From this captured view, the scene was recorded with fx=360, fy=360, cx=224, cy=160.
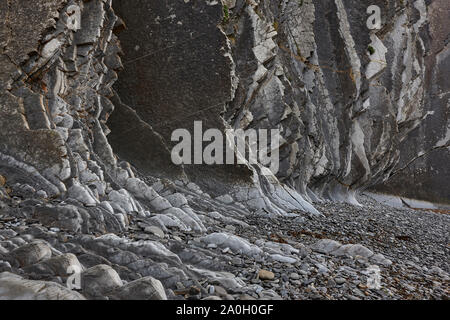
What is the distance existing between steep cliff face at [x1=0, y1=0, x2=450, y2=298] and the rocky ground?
0.18 ft

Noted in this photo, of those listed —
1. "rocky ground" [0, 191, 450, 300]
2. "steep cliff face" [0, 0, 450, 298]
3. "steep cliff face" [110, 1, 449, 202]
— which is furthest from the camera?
"steep cliff face" [110, 1, 449, 202]

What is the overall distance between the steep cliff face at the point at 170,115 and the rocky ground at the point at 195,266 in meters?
0.05

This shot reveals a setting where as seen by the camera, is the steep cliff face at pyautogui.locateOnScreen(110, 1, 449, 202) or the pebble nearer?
the pebble

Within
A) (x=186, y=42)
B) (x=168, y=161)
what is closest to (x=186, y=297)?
(x=168, y=161)

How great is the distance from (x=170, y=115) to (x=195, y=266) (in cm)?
733

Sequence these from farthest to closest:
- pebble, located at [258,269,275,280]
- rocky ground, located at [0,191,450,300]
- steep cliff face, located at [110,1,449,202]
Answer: steep cliff face, located at [110,1,449,202]
pebble, located at [258,269,275,280]
rocky ground, located at [0,191,450,300]

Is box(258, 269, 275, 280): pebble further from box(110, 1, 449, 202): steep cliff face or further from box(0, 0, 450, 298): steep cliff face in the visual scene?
box(110, 1, 449, 202): steep cliff face

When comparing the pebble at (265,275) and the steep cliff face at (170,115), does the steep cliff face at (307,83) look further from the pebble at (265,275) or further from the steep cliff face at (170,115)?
the pebble at (265,275)

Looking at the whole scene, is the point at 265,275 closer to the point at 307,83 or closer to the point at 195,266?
the point at 195,266

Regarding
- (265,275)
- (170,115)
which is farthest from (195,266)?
(170,115)

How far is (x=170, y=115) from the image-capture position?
12.6 m

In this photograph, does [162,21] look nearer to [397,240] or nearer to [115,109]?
[115,109]

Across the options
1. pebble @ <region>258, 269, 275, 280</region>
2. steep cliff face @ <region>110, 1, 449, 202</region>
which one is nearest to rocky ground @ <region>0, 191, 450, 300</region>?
pebble @ <region>258, 269, 275, 280</region>

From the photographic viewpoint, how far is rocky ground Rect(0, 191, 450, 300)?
15.5ft
